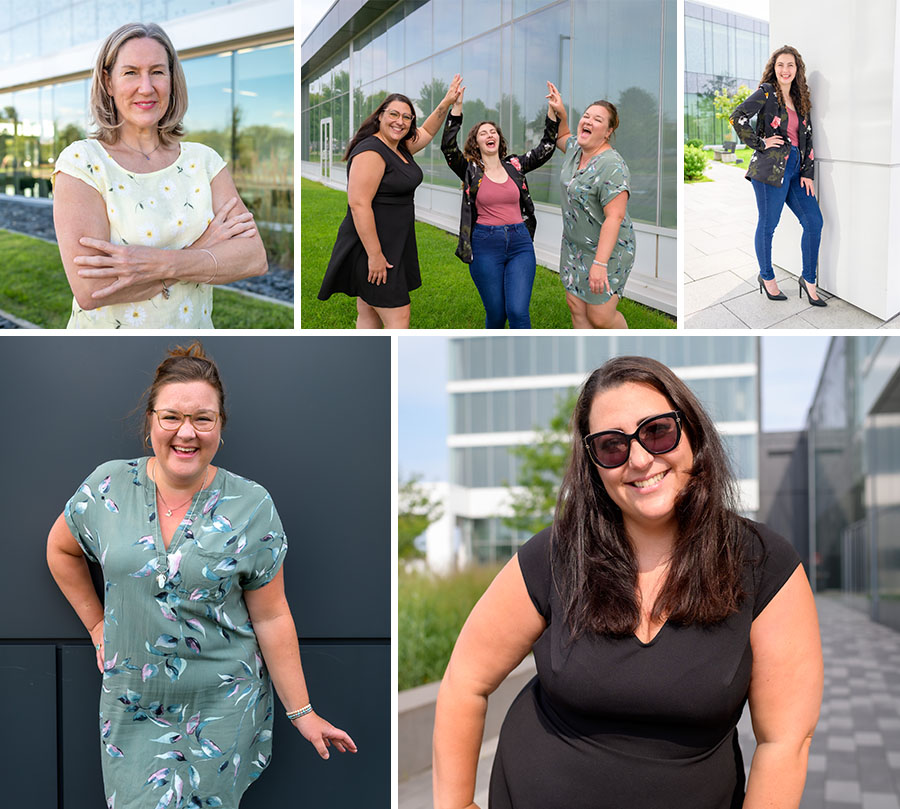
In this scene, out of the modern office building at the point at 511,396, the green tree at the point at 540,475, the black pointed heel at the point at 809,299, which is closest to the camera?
the black pointed heel at the point at 809,299

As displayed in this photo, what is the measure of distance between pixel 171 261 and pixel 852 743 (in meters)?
6.43

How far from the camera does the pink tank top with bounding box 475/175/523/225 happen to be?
4316 millimetres

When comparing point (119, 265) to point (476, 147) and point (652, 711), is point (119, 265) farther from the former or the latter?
point (652, 711)

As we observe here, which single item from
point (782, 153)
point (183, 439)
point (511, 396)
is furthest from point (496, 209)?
point (511, 396)

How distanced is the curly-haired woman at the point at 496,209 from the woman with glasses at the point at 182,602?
5.62ft

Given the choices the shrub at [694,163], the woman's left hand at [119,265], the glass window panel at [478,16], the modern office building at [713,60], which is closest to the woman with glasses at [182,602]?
the woman's left hand at [119,265]

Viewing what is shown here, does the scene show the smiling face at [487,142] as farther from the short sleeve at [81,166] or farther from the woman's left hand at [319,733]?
the woman's left hand at [319,733]

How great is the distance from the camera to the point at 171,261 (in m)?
3.49

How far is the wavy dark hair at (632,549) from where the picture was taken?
201 centimetres

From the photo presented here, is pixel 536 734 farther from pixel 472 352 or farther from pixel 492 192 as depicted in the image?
pixel 472 352

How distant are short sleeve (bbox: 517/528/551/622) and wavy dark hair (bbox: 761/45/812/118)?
393 centimetres

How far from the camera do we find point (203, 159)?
365 cm

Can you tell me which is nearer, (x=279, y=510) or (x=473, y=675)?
(x=473, y=675)

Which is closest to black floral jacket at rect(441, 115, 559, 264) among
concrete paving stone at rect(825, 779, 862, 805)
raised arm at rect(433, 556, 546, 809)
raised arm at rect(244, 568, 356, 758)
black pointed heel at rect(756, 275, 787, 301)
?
black pointed heel at rect(756, 275, 787, 301)
